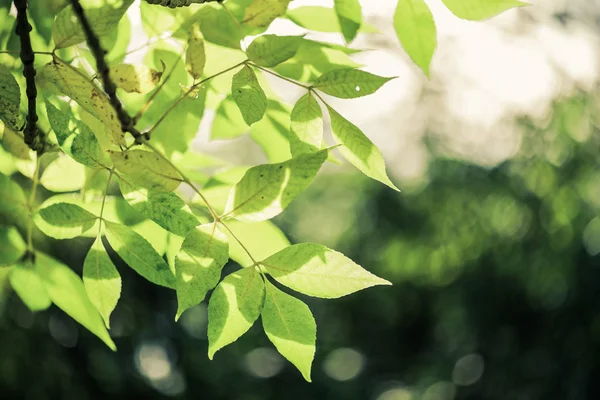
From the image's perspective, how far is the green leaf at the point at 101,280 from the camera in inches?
16.8

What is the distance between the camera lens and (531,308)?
3045mm

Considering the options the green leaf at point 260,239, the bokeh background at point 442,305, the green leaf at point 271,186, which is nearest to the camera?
the green leaf at point 271,186

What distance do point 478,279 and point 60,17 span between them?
10.1 feet

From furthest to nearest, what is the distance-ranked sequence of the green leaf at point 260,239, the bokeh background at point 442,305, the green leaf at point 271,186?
the bokeh background at point 442,305
the green leaf at point 260,239
the green leaf at point 271,186

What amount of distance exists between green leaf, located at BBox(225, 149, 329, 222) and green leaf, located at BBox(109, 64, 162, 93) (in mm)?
101

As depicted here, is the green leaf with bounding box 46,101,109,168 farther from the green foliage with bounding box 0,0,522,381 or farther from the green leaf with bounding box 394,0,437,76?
the green leaf with bounding box 394,0,437,76

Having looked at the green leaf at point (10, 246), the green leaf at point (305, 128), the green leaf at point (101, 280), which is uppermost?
the green leaf at point (305, 128)

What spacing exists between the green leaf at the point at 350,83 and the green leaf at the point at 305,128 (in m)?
0.02

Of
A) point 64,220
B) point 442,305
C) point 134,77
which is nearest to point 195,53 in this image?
point 134,77

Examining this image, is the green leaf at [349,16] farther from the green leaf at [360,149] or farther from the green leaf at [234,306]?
the green leaf at [234,306]


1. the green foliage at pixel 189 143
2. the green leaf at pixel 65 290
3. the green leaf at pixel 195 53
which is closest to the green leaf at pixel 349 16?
the green foliage at pixel 189 143

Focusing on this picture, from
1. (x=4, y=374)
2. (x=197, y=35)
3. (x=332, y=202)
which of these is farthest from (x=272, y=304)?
(x=332, y=202)

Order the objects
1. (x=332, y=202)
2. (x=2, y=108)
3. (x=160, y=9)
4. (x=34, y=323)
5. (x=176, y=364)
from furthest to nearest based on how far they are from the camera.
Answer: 1. (x=332, y=202)
2. (x=176, y=364)
3. (x=34, y=323)
4. (x=160, y=9)
5. (x=2, y=108)

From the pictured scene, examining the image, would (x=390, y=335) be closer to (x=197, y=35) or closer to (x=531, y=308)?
(x=531, y=308)
